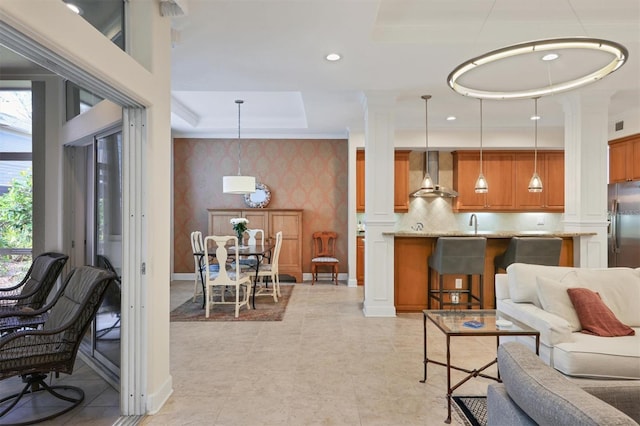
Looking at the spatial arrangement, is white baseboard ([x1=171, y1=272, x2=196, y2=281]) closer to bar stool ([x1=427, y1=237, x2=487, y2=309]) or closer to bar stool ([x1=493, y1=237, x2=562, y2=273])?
bar stool ([x1=427, y1=237, x2=487, y2=309])

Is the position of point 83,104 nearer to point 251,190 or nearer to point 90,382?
point 90,382

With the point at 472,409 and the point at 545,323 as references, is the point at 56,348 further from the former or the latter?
the point at 545,323

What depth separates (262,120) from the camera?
7.35 metres

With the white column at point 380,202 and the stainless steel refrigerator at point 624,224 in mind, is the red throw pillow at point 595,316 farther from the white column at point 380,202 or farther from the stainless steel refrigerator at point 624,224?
the stainless steel refrigerator at point 624,224

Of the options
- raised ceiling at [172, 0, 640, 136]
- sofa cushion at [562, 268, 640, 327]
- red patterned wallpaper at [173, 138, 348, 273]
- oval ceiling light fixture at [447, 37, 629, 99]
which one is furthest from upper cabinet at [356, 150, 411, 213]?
sofa cushion at [562, 268, 640, 327]

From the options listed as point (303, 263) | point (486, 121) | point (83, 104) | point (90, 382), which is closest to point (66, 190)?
point (83, 104)

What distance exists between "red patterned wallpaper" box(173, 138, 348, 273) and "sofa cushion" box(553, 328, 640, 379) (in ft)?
18.1

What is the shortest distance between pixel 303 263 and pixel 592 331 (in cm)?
559

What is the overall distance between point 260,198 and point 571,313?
5932mm

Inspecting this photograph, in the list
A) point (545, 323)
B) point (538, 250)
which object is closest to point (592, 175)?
point (538, 250)

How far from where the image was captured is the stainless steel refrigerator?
5.65 meters

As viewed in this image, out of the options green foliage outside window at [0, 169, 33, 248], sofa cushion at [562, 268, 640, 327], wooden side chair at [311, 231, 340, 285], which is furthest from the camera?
wooden side chair at [311, 231, 340, 285]

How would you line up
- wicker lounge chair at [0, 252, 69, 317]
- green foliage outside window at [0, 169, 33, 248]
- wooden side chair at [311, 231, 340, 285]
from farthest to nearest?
wooden side chair at [311, 231, 340, 285]
green foliage outside window at [0, 169, 33, 248]
wicker lounge chair at [0, 252, 69, 317]

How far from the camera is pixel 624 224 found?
5832mm
